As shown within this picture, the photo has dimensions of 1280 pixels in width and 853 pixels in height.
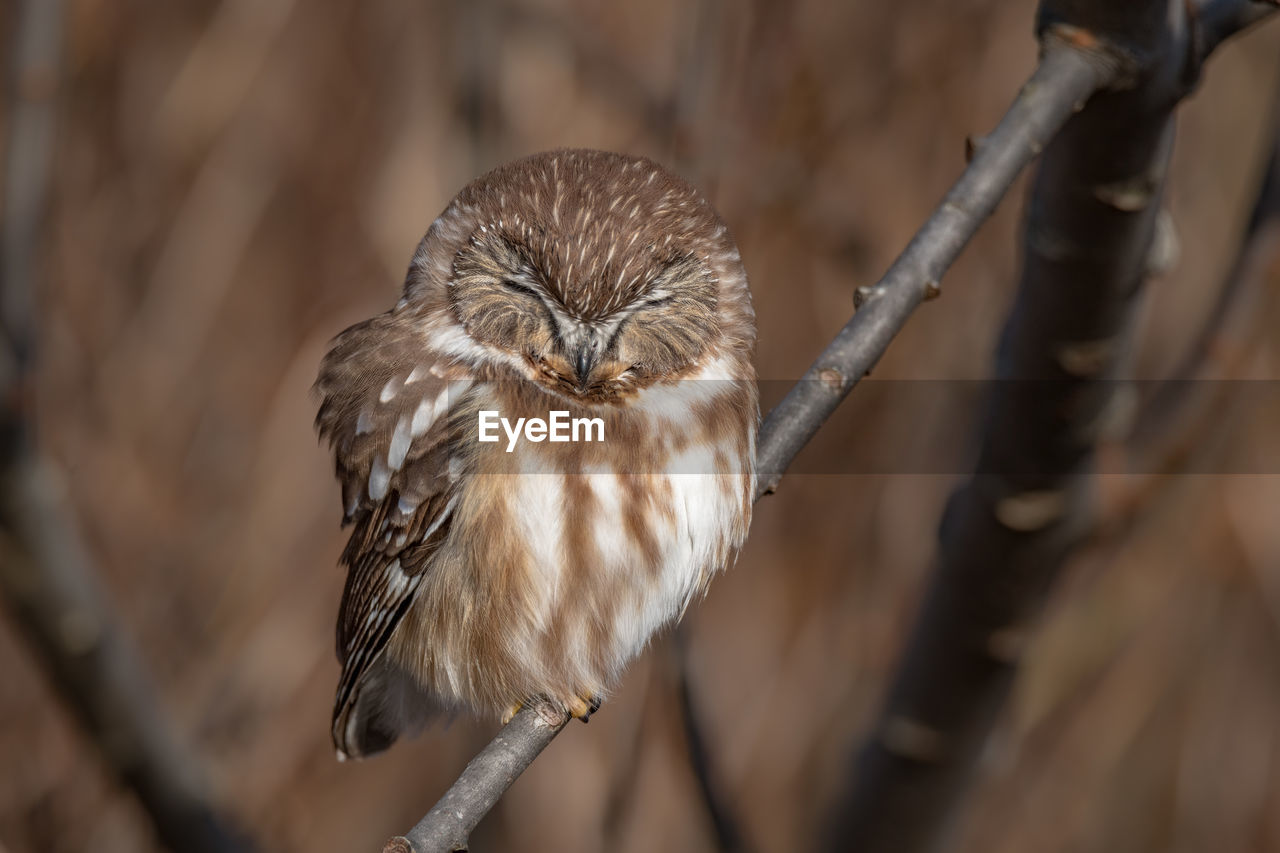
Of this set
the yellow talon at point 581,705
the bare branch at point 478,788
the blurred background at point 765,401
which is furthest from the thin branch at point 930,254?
the blurred background at point 765,401

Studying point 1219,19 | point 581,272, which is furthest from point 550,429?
point 1219,19

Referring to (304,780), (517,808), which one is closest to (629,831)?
(517,808)

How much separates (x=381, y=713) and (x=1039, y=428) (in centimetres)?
168

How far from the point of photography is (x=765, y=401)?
13.3 ft

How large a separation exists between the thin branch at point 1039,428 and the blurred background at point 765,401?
1.05 metres

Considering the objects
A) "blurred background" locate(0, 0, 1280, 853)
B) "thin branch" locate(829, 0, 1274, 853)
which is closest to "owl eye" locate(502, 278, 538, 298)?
"thin branch" locate(829, 0, 1274, 853)

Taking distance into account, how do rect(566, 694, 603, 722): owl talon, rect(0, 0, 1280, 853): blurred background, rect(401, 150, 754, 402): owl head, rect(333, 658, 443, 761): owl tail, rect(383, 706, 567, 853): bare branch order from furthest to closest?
rect(0, 0, 1280, 853): blurred background, rect(333, 658, 443, 761): owl tail, rect(566, 694, 603, 722): owl talon, rect(401, 150, 754, 402): owl head, rect(383, 706, 567, 853): bare branch

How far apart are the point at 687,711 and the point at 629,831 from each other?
2331 mm

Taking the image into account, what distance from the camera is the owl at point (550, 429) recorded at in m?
2.08

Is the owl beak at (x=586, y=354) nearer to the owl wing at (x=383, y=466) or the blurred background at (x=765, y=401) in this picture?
the owl wing at (x=383, y=466)

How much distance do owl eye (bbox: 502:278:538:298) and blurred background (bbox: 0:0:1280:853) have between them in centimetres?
143

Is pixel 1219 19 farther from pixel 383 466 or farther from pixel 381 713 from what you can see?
pixel 381 713

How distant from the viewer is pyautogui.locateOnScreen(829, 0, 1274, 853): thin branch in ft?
6.72

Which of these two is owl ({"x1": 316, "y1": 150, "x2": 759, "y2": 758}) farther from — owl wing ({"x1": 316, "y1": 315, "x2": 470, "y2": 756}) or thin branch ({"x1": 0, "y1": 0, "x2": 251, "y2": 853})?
thin branch ({"x1": 0, "y1": 0, "x2": 251, "y2": 853})
